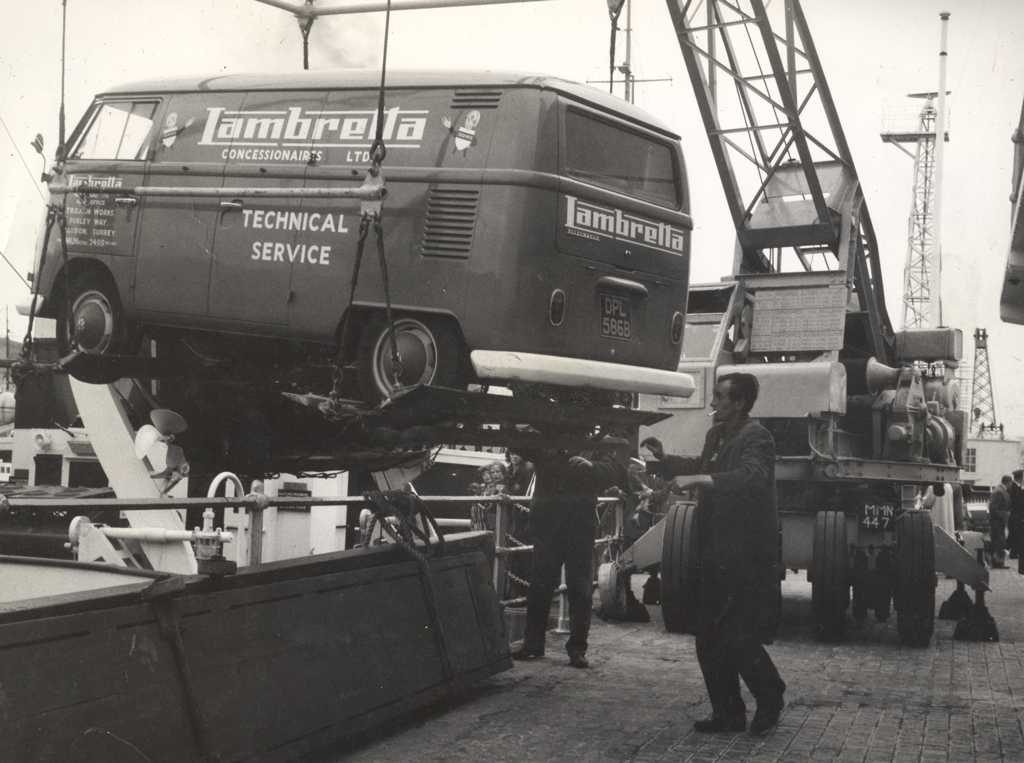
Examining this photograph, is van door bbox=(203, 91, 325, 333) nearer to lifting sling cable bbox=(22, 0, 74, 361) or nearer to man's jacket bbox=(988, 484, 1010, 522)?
lifting sling cable bbox=(22, 0, 74, 361)

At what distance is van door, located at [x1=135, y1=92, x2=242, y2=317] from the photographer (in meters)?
7.29

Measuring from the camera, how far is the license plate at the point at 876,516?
12516mm

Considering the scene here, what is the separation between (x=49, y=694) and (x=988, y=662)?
8.63m

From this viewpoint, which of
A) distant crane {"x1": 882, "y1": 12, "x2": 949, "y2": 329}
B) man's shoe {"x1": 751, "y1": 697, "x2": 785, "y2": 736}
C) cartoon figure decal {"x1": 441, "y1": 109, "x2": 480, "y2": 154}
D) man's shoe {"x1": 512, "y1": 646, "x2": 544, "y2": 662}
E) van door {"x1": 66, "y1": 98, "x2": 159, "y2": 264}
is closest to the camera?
cartoon figure decal {"x1": 441, "y1": 109, "x2": 480, "y2": 154}

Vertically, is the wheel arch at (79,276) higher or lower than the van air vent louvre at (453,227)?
lower

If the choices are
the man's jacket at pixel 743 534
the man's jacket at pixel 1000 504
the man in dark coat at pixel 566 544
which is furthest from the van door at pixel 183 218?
Answer: the man's jacket at pixel 1000 504

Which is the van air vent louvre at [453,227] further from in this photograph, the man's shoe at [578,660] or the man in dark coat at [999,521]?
the man in dark coat at [999,521]

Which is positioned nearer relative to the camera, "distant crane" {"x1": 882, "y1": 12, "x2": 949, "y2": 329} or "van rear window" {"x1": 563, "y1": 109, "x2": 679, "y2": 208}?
"van rear window" {"x1": 563, "y1": 109, "x2": 679, "y2": 208}

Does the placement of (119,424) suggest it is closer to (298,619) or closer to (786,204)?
(298,619)

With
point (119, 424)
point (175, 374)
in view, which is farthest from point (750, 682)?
point (119, 424)

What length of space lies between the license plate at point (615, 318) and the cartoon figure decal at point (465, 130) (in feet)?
3.77

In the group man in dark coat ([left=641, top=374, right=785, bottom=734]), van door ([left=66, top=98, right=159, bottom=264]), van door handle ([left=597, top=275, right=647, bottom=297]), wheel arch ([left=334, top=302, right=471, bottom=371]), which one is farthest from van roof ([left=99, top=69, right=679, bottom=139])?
man in dark coat ([left=641, top=374, right=785, bottom=734])

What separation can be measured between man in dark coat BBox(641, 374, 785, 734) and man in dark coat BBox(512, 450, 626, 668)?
95.9 inches

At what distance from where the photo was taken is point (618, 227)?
739 cm
